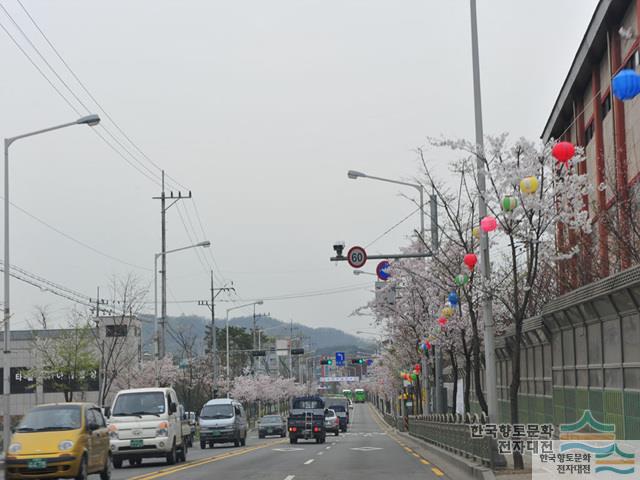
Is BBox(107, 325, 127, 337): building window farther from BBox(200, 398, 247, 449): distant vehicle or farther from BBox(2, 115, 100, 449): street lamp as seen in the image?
BBox(2, 115, 100, 449): street lamp

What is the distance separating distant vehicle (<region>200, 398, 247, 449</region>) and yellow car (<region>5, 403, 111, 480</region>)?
23.7 metres

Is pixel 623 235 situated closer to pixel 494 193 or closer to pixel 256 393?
pixel 494 193

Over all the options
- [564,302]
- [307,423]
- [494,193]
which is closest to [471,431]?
[564,302]

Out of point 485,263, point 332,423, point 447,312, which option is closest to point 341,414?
point 332,423

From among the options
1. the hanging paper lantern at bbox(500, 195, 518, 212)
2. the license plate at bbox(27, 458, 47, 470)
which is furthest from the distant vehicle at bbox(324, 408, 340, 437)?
the hanging paper lantern at bbox(500, 195, 518, 212)

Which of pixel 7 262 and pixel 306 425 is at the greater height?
pixel 7 262

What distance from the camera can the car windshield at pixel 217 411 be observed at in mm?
45656

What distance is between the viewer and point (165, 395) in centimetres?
2917

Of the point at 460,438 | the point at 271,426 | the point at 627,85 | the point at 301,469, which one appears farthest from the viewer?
the point at 271,426

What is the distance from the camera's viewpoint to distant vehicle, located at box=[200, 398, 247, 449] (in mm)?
45047

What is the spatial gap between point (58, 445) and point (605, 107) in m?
30.4

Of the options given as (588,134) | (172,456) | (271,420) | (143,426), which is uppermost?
A: (588,134)

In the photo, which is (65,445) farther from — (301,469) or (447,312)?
(447,312)

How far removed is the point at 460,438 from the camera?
25.8 m
